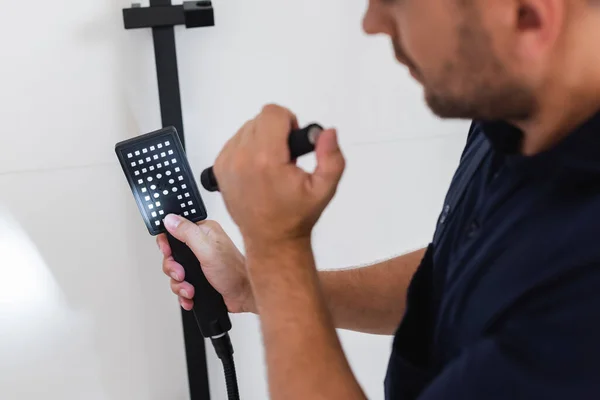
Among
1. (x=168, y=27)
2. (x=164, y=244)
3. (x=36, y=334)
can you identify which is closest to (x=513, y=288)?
(x=164, y=244)

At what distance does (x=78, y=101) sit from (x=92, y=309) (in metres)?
0.31

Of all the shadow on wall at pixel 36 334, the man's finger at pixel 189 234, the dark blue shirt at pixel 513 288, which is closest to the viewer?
the dark blue shirt at pixel 513 288

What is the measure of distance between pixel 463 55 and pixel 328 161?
130 millimetres

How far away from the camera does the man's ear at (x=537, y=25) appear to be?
0.38 metres

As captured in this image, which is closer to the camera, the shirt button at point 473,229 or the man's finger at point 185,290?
the shirt button at point 473,229

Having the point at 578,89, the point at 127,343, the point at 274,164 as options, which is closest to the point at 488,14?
the point at 578,89

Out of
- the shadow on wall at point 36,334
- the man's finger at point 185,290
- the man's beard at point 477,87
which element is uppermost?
the man's beard at point 477,87

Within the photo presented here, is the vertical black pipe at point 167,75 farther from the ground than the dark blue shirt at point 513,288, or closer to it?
farther from the ground

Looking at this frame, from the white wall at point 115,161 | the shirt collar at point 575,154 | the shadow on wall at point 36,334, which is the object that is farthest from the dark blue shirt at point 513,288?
the shadow on wall at point 36,334

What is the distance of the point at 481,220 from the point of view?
49 cm

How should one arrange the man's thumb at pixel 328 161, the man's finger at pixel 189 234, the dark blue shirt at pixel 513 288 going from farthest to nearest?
the man's finger at pixel 189 234
the man's thumb at pixel 328 161
the dark blue shirt at pixel 513 288

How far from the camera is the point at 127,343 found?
2.97 feet

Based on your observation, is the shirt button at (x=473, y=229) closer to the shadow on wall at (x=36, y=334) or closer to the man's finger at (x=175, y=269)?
the man's finger at (x=175, y=269)

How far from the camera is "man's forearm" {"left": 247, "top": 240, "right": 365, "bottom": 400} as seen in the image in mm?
462
